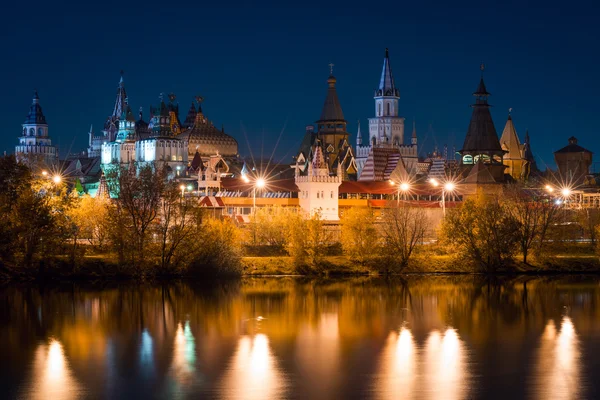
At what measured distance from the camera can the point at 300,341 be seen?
38938 mm

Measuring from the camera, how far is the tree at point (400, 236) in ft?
205

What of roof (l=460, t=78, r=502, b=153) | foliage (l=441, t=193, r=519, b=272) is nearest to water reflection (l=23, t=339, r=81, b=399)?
foliage (l=441, t=193, r=519, b=272)

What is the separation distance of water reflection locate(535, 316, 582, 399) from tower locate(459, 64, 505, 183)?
2640 inches

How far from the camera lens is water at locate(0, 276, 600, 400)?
1249 inches

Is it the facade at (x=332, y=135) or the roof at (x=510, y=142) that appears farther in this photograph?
the facade at (x=332, y=135)

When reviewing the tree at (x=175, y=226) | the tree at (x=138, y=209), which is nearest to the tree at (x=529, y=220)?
the tree at (x=175, y=226)

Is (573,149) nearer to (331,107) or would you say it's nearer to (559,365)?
(331,107)

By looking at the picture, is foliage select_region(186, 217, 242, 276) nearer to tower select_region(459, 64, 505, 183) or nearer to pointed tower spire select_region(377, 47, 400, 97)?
tower select_region(459, 64, 505, 183)

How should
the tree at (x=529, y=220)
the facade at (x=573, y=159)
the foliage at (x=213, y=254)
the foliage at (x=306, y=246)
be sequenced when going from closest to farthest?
the foliage at (x=213, y=254), the foliage at (x=306, y=246), the tree at (x=529, y=220), the facade at (x=573, y=159)

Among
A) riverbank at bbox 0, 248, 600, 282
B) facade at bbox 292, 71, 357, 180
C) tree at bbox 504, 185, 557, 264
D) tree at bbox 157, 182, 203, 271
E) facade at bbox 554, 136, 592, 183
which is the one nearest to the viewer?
riverbank at bbox 0, 248, 600, 282

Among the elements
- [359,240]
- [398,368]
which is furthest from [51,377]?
[359,240]

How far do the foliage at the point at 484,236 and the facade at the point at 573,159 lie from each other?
2328 inches

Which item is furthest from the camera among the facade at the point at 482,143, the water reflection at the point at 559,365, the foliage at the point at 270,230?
the facade at the point at 482,143

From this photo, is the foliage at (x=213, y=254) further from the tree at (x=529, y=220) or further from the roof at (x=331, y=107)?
the roof at (x=331, y=107)
